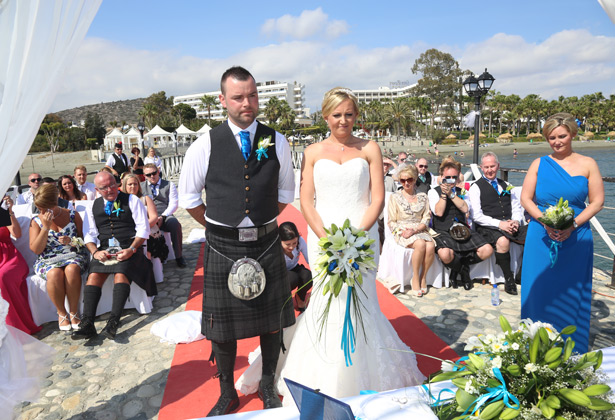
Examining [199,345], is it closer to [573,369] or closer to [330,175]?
[330,175]

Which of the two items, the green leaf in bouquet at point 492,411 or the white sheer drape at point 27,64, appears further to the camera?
the white sheer drape at point 27,64

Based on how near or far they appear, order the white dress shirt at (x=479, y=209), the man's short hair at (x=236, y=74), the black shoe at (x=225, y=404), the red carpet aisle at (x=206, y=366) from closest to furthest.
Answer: the man's short hair at (x=236, y=74), the black shoe at (x=225, y=404), the red carpet aisle at (x=206, y=366), the white dress shirt at (x=479, y=209)

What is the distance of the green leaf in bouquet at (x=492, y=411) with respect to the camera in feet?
4.36

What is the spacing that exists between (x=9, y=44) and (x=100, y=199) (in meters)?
3.12

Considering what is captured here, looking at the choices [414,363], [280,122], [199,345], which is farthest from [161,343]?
[280,122]

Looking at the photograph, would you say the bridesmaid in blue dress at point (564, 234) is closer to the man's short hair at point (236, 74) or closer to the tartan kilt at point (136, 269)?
the man's short hair at point (236, 74)

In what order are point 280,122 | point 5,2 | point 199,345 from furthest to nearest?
1. point 280,122
2. point 199,345
3. point 5,2

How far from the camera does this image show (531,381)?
1366mm

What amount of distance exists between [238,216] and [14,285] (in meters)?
3.39

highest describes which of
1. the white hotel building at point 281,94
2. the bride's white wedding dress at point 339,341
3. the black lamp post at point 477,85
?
the white hotel building at point 281,94

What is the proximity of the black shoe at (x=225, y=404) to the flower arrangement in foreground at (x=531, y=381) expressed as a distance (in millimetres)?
1913

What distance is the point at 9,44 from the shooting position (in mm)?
1922

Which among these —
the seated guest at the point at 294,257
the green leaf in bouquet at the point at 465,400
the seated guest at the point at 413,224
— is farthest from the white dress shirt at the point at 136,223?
the green leaf in bouquet at the point at 465,400

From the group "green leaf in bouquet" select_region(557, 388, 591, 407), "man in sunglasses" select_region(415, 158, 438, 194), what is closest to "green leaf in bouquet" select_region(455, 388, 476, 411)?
"green leaf in bouquet" select_region(557, 388, 591, 407)
